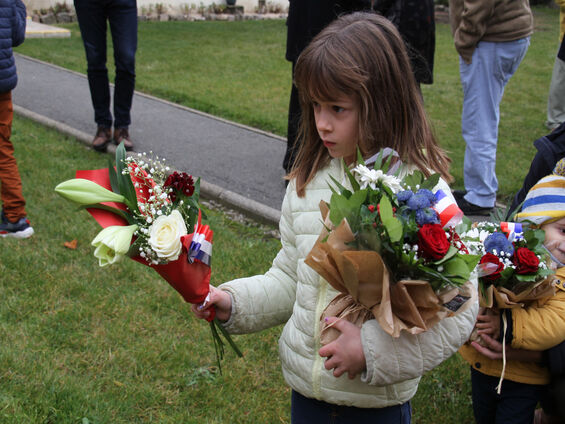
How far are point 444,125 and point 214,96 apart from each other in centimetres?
341

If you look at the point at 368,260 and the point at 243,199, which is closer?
the point at 368,260

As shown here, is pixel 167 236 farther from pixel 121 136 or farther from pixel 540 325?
pixel 121 136

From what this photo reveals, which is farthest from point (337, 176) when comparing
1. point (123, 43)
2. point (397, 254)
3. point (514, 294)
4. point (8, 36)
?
point (123, 43)

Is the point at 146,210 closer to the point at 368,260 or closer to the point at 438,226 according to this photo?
the point at 368,260

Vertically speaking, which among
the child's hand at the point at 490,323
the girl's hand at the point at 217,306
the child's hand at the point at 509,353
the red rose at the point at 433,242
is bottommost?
the child's hand at the point at 509,353

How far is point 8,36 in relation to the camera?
4.20 m

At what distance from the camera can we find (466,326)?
5.43 feet

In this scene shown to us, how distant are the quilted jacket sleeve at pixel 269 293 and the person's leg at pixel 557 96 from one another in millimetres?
6251

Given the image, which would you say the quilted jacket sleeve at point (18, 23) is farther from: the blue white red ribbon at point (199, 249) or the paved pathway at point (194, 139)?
the blue white red ribbon at point (199, 249)

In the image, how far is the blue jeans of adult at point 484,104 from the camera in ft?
15.7

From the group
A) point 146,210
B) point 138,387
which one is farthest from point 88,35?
point 146,210

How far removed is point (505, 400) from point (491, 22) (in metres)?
3.30

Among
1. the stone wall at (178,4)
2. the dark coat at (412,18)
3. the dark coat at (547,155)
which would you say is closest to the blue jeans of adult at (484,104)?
the dark coat at (412,18)

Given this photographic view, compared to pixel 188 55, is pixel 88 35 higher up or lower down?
higher up
